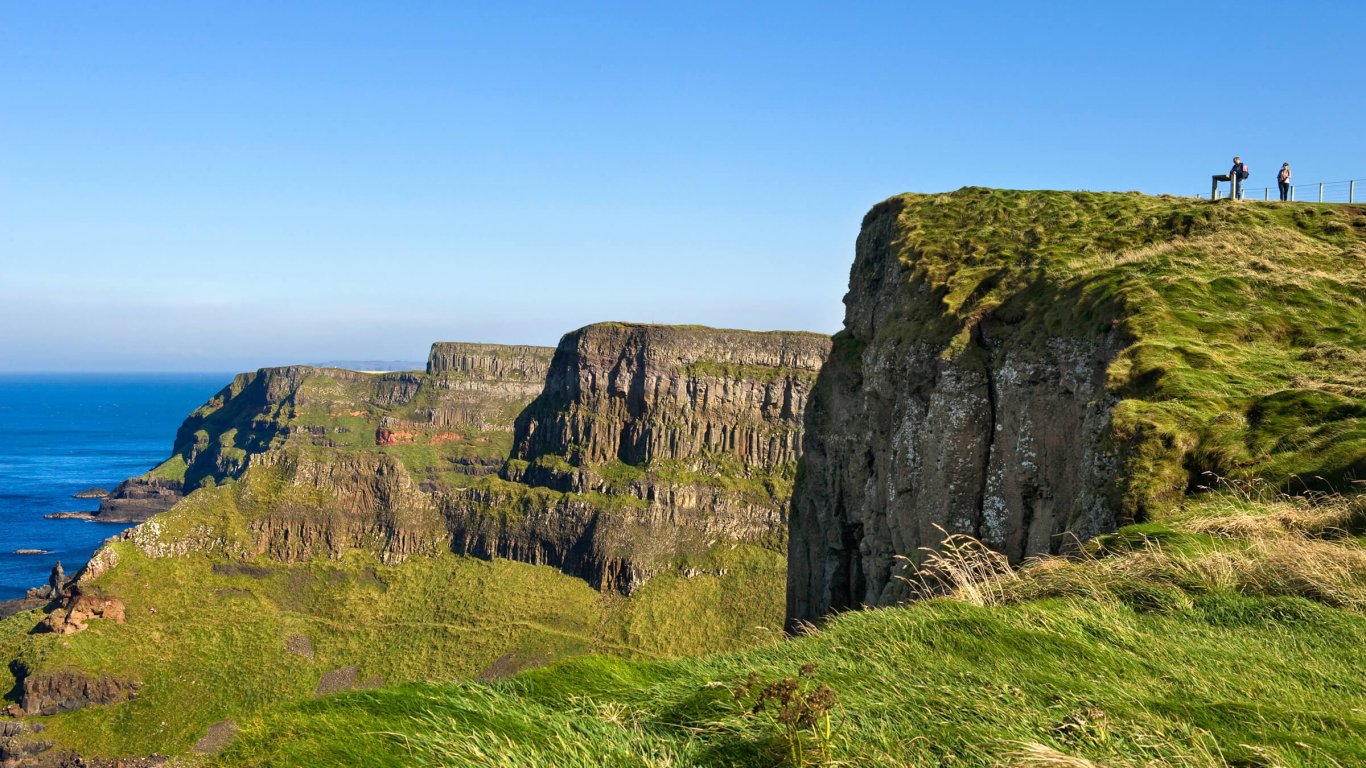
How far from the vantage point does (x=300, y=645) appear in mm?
89250

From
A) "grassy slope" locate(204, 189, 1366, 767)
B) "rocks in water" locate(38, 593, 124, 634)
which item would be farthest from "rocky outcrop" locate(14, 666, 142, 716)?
"grassy slope" locate(204, 189, 1366, 767)

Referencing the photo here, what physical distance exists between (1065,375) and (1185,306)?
370cm

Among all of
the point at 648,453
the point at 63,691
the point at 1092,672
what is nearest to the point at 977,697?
the point at 1092,672

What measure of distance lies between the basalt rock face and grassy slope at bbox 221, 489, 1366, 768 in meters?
106

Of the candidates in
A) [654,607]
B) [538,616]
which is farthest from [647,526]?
[538,616]

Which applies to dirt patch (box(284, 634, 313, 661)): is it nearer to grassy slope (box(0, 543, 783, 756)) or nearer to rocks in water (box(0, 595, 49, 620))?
grassy slope (box(0, 543, 783, 756))

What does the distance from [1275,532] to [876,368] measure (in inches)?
884

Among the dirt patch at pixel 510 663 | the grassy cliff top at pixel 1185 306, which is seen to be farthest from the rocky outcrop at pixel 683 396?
the grassy cliff top at pixel 1185 306

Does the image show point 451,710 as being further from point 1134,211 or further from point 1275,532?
point 1134,211

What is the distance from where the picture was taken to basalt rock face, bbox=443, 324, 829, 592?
116 metres

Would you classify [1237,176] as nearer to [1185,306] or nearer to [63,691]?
[1185,306]

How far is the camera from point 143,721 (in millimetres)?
71062

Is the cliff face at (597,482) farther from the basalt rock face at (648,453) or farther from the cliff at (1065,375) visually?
the cliff at (1065,375)

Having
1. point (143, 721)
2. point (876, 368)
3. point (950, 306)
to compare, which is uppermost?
point (950, 306)
